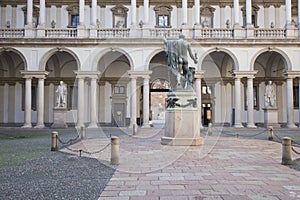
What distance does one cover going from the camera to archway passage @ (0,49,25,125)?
91.9 feet

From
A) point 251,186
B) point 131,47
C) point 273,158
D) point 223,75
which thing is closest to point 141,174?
point 251,186

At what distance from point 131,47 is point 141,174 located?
1856 cm

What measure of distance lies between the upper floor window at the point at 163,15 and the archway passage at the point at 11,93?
1307 centimetres

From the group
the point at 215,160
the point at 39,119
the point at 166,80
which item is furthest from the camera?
the point at 166,80

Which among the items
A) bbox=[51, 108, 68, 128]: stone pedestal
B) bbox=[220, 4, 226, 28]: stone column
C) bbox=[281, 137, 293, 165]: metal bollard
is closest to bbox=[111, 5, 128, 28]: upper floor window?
bbox=[220, 4, 226, 28]: stone column

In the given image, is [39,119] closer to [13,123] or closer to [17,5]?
[13,123]

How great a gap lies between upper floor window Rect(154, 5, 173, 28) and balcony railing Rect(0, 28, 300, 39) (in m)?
3.82

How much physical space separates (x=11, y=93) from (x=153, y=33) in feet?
46.7

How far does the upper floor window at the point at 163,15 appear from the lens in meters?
28.3

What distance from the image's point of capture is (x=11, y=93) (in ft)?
92.4

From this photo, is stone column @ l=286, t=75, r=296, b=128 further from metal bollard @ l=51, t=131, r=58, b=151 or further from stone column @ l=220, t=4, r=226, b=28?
metal bollard @ l=51, t=131, r=58, b=151

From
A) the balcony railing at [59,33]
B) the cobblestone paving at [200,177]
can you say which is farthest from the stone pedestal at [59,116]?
the cobblestone paving at [200,177]

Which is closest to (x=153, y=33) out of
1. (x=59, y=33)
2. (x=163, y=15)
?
(x=163, y=15)

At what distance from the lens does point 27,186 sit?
602 cm
